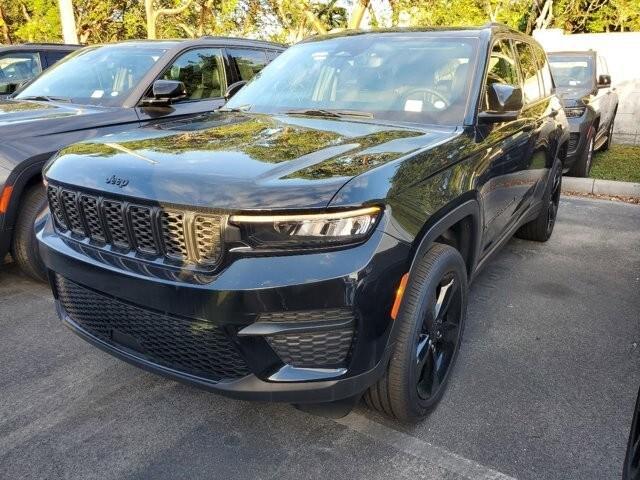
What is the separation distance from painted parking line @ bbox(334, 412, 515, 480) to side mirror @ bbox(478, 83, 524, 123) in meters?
1.65

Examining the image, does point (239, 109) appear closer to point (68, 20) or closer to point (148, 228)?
point (148, 228)

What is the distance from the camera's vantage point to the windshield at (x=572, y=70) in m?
8.53

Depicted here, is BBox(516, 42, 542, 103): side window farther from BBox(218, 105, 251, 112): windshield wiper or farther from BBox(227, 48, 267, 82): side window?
BBox(227, 48, 267, 82): side window

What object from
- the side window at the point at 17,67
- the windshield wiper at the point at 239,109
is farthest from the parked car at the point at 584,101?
the side window at the point at 17,67

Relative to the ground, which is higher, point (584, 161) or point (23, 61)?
point (23, 61)

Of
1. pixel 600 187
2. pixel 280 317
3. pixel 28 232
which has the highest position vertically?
pixel 280 317

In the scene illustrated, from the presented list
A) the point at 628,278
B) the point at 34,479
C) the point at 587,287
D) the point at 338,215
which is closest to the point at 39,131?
the point at 34,479

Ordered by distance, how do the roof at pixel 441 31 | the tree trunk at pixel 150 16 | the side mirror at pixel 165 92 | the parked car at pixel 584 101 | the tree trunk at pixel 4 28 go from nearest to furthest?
the roof at pixel 441 31, the side mirror at pixel 165 92, the parked car at pixel 584 101, the tree trunk at pixel 150 16, the tree trunk at pixel 4 28

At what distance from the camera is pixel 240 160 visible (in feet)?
7.29

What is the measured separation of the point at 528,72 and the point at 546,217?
4.51ft

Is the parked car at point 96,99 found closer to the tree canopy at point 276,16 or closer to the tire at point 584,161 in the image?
the tire at point 584,161

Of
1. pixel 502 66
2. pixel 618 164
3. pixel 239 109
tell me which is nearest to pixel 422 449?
pixel 239 109

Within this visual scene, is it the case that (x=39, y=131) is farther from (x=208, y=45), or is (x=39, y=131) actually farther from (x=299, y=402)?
(x=299, y=402)

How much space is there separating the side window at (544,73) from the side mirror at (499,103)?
1887 mm
